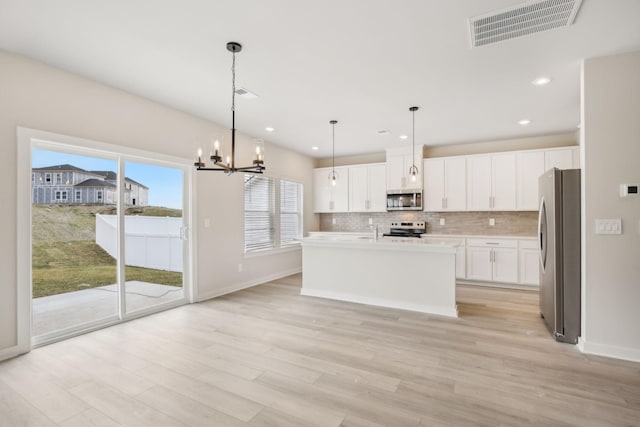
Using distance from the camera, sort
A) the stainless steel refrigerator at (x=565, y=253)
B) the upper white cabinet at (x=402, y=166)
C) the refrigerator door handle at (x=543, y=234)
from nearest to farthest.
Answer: the stainless steel refrigerator at (x=565, y=253) → the refrigerator door handle at (x=543, y=234) → the upper white cabinet at (x=402, y=166)

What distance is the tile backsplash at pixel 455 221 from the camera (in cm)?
572

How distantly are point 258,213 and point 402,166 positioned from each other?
3149 millimetres

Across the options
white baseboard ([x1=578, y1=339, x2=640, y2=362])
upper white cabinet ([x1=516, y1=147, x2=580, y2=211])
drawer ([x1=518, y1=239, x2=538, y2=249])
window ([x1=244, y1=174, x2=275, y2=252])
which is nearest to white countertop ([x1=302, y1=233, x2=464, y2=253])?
window ([x1=244, y1=174, x2=275, y2=252])

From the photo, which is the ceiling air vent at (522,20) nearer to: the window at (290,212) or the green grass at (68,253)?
the green grass at (68,253)

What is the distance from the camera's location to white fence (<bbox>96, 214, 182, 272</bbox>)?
359cm

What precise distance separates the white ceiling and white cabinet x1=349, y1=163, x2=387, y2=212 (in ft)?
8.00

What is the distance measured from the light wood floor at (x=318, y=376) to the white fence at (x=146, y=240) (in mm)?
820

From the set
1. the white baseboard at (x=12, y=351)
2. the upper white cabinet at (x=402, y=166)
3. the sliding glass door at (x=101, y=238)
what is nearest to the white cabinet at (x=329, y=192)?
the upper white cabinet at (x=402, y=166)

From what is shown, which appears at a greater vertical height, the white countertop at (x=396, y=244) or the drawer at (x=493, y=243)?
the white countertop at (x=396, y=244)

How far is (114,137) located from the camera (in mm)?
3525

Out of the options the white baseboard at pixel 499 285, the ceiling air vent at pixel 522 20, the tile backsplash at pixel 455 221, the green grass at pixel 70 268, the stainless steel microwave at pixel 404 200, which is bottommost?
the white baseboard at pixel 499 285

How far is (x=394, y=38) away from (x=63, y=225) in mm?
3780

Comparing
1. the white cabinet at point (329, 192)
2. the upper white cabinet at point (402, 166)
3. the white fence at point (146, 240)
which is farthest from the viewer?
the white cabinet at point (329, 192)

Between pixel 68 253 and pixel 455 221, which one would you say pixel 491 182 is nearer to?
pixel 455 221
